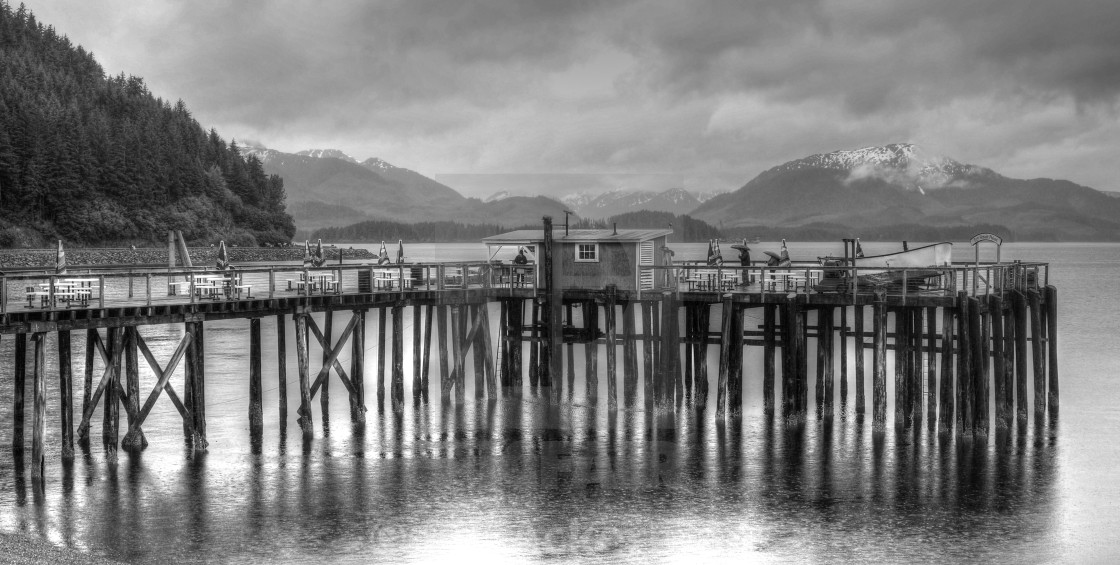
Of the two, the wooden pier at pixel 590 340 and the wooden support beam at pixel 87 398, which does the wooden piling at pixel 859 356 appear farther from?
the wooden support beam at pixel 87 398

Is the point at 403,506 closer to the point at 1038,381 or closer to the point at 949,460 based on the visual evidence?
the point at 949,460

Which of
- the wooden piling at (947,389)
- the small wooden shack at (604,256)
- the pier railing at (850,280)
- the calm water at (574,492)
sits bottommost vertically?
the calm water at (574,492)

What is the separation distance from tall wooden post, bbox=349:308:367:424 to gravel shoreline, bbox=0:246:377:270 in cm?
4218

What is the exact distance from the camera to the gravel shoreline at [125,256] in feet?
322

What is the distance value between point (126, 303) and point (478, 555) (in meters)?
14.1

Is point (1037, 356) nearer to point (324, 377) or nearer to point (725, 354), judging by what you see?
point (725, 354)

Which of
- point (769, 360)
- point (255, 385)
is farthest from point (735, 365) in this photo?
point (255, 385)

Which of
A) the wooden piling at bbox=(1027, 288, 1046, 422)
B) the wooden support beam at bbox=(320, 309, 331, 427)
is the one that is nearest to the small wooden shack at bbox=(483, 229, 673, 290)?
the wooden support beam at bbox=(320, 309, 331, 427)

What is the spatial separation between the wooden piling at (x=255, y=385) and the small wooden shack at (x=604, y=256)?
1082 centimetres

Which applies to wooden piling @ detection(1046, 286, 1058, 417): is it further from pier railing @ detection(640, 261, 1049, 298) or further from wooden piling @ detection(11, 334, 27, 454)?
wooden piling @ detection(11, 334, 27, 454)

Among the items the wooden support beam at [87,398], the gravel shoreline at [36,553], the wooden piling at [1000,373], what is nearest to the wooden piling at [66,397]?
the wooden support beam at [87,398]

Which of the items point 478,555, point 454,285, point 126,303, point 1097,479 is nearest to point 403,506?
point 478,555

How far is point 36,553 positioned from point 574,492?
12812mm

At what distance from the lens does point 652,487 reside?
27984 millimetres
